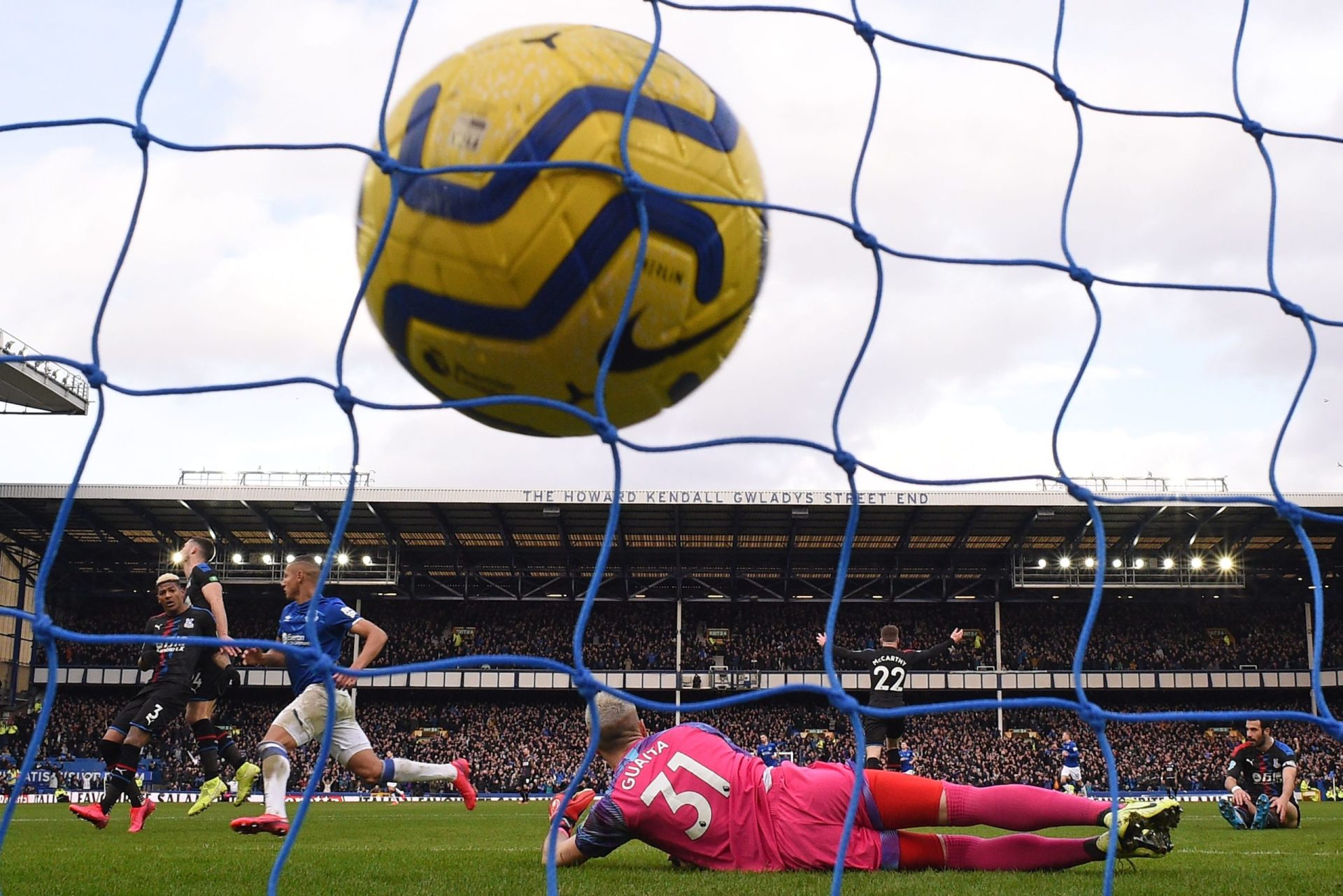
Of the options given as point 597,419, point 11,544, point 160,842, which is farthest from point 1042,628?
point 597,419

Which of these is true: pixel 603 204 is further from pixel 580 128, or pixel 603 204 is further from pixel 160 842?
pixel 160 842

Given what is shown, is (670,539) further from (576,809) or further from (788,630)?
(576,809)

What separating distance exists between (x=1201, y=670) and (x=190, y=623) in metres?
35.2

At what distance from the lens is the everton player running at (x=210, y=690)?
24.8ft

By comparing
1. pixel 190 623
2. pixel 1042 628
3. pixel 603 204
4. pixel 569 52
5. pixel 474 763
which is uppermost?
pixel 569 52

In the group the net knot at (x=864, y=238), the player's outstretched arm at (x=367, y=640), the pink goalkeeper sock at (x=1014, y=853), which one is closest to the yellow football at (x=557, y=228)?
the net knot at (x=864, y=238)

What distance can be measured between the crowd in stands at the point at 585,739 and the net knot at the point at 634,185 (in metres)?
28.5

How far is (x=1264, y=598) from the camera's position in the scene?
125 feet

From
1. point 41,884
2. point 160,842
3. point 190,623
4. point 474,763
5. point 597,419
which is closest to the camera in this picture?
point 597,419

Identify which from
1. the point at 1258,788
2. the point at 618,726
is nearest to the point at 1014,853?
the point at 618,726

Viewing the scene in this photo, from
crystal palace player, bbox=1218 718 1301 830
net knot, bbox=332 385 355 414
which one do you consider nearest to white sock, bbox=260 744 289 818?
net knot, bbox=332 385 355 414

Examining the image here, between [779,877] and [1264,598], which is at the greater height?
[779,877]

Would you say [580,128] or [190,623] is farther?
[190,623]

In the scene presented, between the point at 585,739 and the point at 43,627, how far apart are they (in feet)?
108
